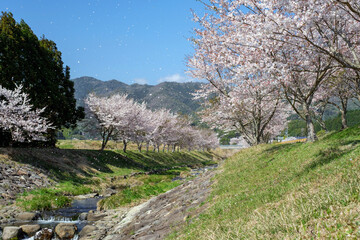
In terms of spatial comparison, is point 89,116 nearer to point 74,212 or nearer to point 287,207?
point 74,212

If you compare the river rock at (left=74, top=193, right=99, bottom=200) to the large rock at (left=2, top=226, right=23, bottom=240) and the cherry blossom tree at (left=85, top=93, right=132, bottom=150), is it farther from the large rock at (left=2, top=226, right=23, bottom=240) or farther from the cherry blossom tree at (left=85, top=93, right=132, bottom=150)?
the cherry blossom tree at (left=85, top=93, right=132, bottom=150)

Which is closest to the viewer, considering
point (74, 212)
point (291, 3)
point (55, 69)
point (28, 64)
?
point (291, 3)

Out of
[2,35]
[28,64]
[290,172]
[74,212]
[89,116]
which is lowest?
[74,212]

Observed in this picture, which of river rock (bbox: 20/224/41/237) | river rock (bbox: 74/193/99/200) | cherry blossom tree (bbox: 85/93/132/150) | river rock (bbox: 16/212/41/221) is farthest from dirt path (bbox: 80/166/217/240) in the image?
cherry blossom tree (bbox: 85/93/132/150)

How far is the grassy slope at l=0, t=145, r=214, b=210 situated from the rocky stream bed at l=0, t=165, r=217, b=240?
1.66 metres

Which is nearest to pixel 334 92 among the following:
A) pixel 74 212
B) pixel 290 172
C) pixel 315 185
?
pixel 290 172

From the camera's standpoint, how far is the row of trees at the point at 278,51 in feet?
32.8

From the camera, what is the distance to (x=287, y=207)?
5.92 m

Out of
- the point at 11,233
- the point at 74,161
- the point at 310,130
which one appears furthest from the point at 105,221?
the point at 74,161

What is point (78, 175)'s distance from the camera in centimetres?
2812

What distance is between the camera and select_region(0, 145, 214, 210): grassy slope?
1884 centimetres

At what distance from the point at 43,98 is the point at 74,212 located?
21.0 metres

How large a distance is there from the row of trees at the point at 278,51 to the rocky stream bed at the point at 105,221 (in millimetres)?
7115

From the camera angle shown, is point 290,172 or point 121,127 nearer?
point 290,172
